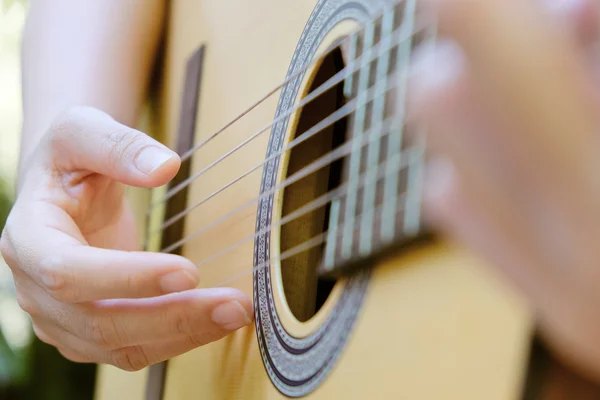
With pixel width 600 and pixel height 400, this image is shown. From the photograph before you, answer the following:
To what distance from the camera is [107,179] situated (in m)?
0.74

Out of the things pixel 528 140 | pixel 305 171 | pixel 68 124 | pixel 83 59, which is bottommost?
pixel 528 140

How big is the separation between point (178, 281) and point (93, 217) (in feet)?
0.81

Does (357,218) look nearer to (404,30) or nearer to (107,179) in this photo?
(404,30)

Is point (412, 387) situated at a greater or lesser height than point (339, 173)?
lesser

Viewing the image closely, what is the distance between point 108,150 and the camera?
64 cm

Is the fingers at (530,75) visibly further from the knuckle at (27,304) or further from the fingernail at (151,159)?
the knuckle at (27,304)

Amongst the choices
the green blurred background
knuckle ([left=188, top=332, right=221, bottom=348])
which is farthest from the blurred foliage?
knuckle ([left=188, top=332, right=221, bottom=348])

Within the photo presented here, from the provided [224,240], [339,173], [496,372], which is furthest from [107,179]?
[496,372]

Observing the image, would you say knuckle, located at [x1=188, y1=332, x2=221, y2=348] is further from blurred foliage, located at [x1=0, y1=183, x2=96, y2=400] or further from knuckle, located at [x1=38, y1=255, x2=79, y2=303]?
blurred foliage, located at [x1=0, y1=183, x2=96, y2=400]

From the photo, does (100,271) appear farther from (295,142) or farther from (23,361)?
(23,361)

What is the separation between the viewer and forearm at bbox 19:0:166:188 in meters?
0.84

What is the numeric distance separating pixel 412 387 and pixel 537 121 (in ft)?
0.78

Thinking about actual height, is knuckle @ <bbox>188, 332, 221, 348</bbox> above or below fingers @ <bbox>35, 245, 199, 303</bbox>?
below

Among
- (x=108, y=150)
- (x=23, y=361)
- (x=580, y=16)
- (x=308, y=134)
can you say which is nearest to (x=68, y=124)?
(x=108, y=150)
